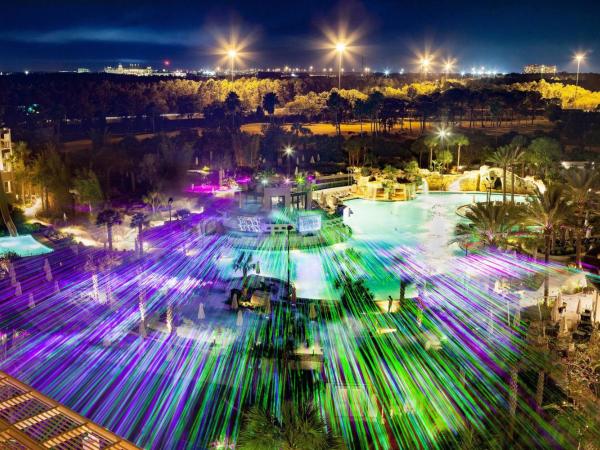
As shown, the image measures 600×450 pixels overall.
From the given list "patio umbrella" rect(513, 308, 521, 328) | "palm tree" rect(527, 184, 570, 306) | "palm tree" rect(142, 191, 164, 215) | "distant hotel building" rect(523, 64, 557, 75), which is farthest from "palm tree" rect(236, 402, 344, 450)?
"distant hotel building" rect(523, 64, 557, 75)

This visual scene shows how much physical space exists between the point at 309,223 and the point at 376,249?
2973 mm

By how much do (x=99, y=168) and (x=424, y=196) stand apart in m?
23.6

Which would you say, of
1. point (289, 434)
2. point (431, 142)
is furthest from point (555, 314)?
point (431, 142)

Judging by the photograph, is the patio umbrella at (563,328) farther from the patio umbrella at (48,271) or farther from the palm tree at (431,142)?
the palm tree at (431,142)

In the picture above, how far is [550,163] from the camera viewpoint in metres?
37.0

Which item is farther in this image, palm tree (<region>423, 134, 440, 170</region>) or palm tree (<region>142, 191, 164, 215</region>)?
palm tree (<region>423, 134, 440, 170</region>)

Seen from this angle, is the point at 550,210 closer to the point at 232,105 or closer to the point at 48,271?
the point at 48,271

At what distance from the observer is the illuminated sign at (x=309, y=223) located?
24.5 metres

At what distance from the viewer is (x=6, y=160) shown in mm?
35594

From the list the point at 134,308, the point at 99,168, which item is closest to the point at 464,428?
the point at 134,308

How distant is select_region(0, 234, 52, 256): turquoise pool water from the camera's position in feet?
78.8

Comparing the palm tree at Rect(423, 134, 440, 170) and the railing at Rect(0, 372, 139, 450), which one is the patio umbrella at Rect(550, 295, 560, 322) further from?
the palm tree at Rect(423, 134, 440, 170)

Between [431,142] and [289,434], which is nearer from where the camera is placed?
[289,434]

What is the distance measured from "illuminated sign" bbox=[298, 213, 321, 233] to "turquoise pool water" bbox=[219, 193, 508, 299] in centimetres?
111
